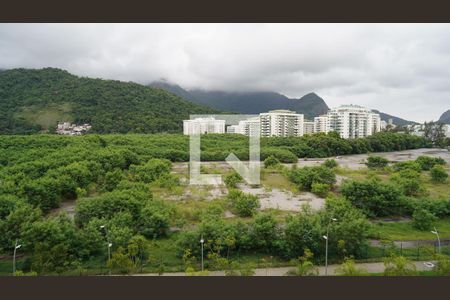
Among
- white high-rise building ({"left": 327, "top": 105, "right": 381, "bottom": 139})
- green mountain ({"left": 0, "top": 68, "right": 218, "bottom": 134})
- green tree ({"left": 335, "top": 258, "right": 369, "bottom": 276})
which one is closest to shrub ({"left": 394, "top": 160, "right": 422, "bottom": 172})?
green tree ({"left": 335, "top": 258, "right": 369, "bottom": 276})

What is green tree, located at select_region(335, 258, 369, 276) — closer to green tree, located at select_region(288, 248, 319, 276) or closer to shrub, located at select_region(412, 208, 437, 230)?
green tree, located at select_region(288, 248, 319, 276)

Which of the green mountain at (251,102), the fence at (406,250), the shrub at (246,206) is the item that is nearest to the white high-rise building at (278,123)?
the green mountain at (251,102)

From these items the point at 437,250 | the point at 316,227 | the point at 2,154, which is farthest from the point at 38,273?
the point at 2,154

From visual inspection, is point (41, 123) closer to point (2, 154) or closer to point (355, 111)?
point (2, 154)

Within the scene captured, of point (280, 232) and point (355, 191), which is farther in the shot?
point (355, 191)

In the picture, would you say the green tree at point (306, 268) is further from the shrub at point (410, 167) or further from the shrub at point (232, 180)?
the shrub at point (410, 167)

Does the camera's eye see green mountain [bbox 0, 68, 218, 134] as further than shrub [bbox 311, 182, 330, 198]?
Yes
